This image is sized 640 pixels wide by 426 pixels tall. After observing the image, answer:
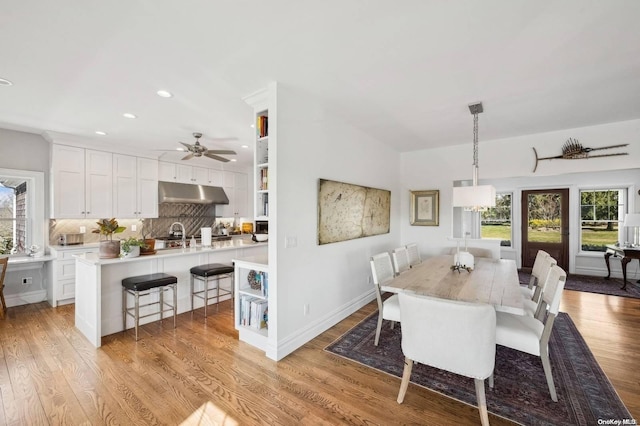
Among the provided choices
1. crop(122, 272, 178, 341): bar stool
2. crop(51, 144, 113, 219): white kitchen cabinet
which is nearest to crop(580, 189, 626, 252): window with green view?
crop(122, 272, 178, 341): bar stool

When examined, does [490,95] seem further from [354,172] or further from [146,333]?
[146,333]

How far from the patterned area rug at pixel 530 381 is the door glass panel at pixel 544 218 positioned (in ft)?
14.5

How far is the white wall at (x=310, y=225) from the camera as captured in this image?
2.71 meters

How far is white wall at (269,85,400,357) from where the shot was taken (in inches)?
A: 107

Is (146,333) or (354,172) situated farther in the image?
(354,172)

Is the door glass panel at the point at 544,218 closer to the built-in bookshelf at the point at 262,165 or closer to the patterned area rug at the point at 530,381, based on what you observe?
the patterned area rug at the point at 530,381

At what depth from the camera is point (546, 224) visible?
21.8 feet

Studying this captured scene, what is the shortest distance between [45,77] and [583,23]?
4.20 m

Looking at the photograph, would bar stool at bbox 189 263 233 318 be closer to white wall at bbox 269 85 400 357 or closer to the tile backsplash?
white wall at bbox 269 85 400 357

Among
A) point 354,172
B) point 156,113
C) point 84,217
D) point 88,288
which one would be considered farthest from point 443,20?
point 84,217

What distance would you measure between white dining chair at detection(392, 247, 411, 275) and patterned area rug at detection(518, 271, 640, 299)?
3535 mm

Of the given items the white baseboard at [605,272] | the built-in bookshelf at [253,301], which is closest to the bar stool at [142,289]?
the built-in bookshelf at [253,301]

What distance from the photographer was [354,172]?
385 cm

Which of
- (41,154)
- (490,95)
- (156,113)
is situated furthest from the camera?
(41,154)
